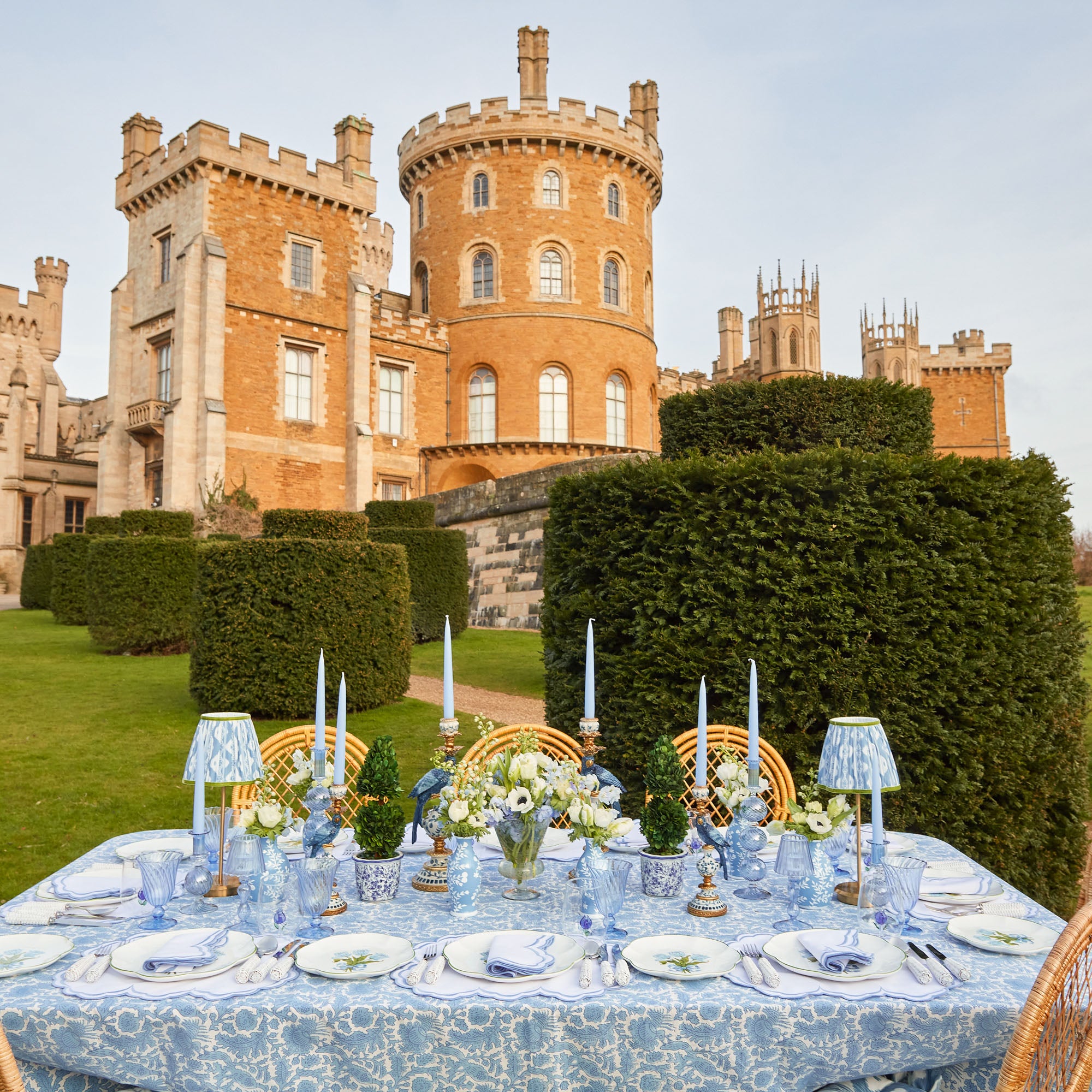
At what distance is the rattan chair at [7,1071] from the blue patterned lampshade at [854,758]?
6.57 ft

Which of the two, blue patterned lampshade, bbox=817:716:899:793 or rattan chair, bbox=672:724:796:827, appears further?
rattan chair, bbox=672:724:796:827

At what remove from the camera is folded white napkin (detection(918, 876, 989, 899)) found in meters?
2.70

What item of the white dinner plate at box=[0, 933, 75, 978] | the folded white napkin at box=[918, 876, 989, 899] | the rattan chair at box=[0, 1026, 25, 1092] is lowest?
the folded white napkin at box=[918, 876, 989, 899]

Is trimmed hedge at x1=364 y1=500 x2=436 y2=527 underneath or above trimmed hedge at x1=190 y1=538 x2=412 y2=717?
above

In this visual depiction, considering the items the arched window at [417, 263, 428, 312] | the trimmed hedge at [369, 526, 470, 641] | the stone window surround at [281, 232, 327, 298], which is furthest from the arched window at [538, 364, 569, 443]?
the trimmed hedge at [369, 526, 470, 641]

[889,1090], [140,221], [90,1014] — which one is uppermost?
[140,221]

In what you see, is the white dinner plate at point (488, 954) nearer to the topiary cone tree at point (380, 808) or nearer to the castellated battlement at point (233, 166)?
the topiary cone tree at point (380, 808)

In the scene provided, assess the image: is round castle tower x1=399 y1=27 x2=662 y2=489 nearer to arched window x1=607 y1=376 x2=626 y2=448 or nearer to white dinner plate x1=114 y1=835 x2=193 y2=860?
arched window x1=607 y1=376 x2=626 y2=448

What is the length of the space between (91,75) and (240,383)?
16.9 metres

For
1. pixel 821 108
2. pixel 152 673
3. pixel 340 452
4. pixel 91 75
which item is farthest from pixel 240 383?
pixel 821 108

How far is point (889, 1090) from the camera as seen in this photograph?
2100 mm

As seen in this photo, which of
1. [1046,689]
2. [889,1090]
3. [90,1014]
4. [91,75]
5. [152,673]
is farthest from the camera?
[152,673]

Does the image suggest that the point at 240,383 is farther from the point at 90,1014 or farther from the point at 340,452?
the point at 90,1014

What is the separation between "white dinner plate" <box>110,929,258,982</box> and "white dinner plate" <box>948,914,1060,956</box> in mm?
1886
